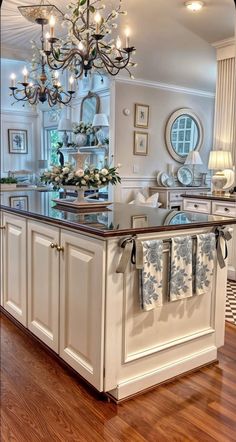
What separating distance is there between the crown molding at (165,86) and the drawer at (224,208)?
2688mm

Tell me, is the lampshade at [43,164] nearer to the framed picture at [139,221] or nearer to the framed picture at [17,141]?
the framed picture at [17,141]

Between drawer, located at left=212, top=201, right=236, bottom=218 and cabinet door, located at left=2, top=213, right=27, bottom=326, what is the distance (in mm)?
2200

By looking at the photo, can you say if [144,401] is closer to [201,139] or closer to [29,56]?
[29,56]

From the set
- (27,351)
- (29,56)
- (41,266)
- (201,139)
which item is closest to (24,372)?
(27,351)

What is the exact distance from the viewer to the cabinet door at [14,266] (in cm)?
260

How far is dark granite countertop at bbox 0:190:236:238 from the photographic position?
1.84 m

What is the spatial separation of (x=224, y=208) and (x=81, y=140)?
323cm

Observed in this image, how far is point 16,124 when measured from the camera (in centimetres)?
888

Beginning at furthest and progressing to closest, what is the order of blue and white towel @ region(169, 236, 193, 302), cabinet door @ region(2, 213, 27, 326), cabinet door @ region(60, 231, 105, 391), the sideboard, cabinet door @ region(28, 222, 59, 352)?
the sideboard, cabinet door @ region(2, 213, 27, 326), cabinet door @ region(28, 222, 59, 352), blue and white towel @ region(169, 236, 193, 302), cabinet door @ region(60, 231, 105, 391)

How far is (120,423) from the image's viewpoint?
174 centimetres

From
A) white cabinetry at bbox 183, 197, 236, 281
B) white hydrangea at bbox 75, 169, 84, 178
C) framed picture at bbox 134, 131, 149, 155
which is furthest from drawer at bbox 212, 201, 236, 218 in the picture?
framed picture at bbox 134, 131, 149, 155

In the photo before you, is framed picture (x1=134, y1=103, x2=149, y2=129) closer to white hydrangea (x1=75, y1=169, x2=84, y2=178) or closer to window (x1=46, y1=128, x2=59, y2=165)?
window (x1=46, y1=128, x2=59, y2=165)

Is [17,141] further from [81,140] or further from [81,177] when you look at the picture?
[81,177]

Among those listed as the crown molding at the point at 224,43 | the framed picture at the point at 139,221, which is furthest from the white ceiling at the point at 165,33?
the framed picture at the point at 139,221
